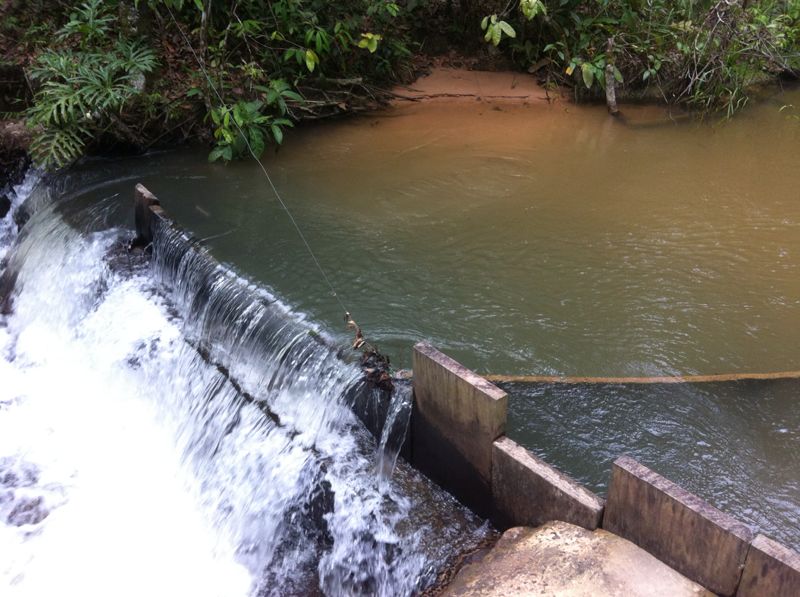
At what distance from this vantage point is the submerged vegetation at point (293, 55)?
249 inches

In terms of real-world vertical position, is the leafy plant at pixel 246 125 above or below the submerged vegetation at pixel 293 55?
below

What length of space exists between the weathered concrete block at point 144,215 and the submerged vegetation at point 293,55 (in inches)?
46.7

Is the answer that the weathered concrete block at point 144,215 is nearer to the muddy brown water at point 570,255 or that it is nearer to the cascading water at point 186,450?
the cascading water at point 186,450

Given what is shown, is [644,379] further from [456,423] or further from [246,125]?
[246,125]

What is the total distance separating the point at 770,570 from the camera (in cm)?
205

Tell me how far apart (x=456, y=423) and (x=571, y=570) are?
798 mm

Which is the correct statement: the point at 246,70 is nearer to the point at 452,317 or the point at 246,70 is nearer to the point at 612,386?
the point at 452,317

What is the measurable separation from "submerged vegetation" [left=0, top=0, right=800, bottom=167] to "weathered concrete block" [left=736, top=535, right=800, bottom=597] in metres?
5.24

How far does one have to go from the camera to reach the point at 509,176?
6.13 metres

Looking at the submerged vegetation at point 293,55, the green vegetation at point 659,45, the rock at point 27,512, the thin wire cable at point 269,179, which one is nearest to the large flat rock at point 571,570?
the thin wire cable at point 269,179

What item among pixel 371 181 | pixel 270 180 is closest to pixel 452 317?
pixel 371 181

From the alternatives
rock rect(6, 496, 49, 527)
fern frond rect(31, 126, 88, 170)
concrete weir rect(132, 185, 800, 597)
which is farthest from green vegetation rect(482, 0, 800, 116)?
rock rect(6, 496, 49, 527)

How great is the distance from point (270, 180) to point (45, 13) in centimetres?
333

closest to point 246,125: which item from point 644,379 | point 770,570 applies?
point 644,379
